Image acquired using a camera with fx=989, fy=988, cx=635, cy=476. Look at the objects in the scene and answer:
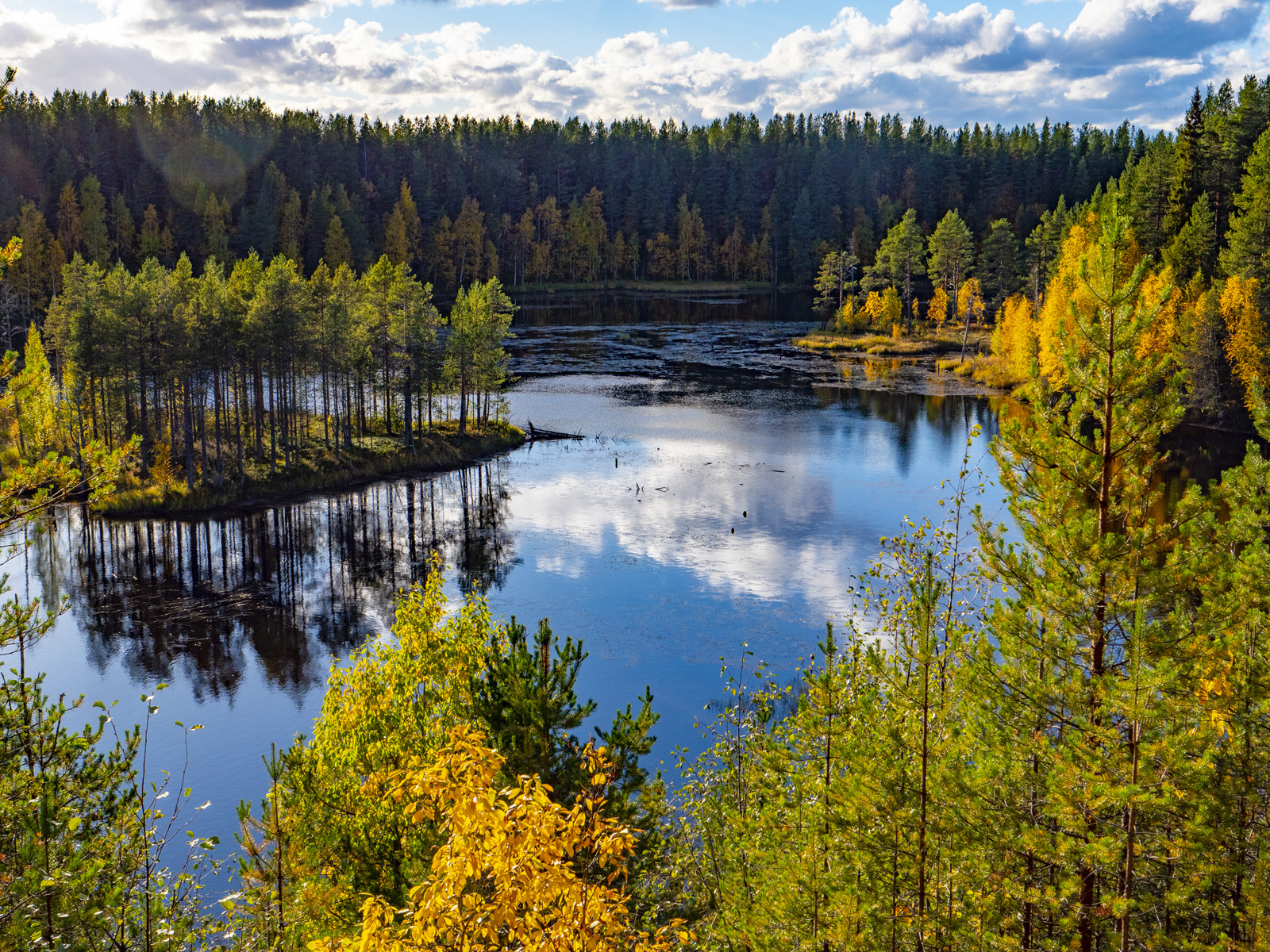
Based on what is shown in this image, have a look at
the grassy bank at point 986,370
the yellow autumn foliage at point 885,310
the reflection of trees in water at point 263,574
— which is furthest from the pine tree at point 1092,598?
the yellow autumn foliage at point 885,310

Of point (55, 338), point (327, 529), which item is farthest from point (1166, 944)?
point (55, 338)

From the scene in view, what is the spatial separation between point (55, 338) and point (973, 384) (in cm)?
7852

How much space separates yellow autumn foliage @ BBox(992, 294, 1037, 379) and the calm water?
30.7 feet

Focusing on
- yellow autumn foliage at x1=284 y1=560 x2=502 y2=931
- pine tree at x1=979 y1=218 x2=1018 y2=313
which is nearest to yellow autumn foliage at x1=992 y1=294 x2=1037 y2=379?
pine tree at x1=979 y1=218 x2=1018 y2=313

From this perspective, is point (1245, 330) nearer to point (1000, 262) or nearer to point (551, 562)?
point (551, 562)

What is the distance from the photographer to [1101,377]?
13688 millimetres

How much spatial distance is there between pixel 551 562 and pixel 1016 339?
63.4 m

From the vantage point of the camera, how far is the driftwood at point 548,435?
7598 centimetres

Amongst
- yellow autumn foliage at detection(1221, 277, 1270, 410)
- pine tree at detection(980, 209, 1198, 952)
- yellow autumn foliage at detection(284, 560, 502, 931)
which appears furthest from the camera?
yellow autumn foliage at detection(1221, 277, 1270, 410)

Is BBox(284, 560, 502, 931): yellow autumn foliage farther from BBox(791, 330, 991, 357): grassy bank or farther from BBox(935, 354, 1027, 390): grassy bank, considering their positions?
BBox(791, 330, 991, 357): grassy bank

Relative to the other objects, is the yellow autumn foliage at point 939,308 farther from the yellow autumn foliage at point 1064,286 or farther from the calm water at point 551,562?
the calm water at point 551,562

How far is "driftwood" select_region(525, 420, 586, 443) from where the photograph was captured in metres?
76.0

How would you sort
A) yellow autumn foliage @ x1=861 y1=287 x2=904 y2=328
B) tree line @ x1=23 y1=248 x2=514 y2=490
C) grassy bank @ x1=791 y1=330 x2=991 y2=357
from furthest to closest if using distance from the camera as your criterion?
yellow autumn foliage @ x1=861 y1=287 x2=904 y2=328 → grassy bank @ x1=791 y1=330 x2=991 y2=357 → tree line @ x1=23 y1=248 x2=514 y2=490

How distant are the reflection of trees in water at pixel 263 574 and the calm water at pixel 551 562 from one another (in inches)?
5.6
